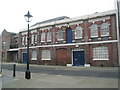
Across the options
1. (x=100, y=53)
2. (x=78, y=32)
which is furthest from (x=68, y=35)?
(x=100, y=53)

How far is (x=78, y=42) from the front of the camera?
23094 millimetres

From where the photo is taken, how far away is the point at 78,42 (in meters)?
23.1

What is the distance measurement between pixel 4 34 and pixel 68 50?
27.3m

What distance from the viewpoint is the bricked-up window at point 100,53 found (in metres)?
20.4

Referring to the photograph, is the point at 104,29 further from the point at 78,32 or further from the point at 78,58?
the point at 78,58

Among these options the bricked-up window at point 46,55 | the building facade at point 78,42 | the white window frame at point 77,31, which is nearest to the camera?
the building facade at point 78,42

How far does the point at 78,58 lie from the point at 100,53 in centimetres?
401

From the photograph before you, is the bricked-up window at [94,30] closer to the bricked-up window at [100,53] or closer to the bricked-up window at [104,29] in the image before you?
the bricked-up window at [104,29]

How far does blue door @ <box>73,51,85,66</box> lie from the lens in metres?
23.0

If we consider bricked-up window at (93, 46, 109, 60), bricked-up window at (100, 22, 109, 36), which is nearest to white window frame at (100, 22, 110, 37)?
bricked-up window at (100, 22, 109, 36)

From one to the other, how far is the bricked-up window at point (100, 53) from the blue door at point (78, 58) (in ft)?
7.86

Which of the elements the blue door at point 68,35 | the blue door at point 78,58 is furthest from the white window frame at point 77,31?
the blue door at point 78,58

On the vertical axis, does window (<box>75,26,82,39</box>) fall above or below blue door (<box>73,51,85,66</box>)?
above

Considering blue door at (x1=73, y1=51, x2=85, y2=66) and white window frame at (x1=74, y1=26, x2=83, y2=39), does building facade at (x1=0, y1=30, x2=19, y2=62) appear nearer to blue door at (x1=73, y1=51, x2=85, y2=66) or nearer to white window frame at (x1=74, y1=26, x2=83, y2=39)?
blue door at (x1=73, y1=51, x2=85, y2=66)
